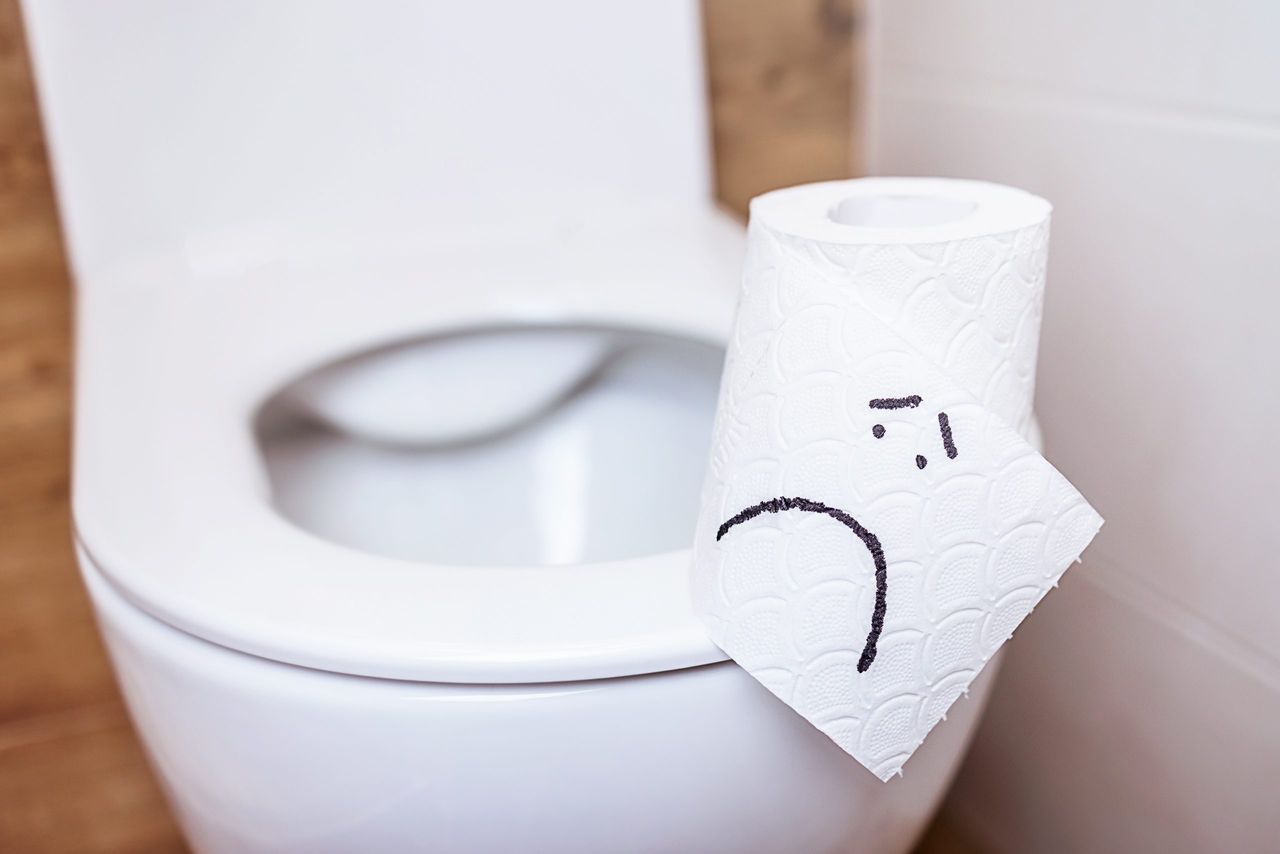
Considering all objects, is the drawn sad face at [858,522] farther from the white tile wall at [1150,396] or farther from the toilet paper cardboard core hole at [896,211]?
the white tile wall at [1150,396]

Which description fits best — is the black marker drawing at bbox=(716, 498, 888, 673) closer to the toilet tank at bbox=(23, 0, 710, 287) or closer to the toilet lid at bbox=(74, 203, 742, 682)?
the toilet lid at bbox=(74, 203, 742, 682)

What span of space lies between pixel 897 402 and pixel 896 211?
120 mm

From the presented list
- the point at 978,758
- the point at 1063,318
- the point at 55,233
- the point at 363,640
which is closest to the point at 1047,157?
the point at 1063,318

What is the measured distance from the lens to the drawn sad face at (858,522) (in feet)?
1.16

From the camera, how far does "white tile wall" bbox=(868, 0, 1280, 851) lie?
586mm

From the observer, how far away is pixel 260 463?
52 cm

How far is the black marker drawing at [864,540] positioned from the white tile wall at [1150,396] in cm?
32

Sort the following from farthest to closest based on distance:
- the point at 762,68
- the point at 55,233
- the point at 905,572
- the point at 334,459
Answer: the point at 762,68 < the point at 55,233 < the point at 334,459 < the point at 905,572

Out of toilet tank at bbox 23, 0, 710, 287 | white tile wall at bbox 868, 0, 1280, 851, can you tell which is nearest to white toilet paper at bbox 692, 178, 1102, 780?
white tile wall at bbox 868, 0, 1280, 851

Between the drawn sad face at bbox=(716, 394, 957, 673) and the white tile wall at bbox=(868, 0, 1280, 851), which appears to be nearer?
the drawn sad face at bbox=(716, 394, 957, 673)

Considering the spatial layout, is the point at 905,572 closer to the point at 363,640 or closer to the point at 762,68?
the point at 363,640

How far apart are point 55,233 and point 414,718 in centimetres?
64

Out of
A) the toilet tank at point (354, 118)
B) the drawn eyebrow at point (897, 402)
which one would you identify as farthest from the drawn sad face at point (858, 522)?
the toilet tank at point (354, 118)

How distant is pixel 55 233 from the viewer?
0.85 m
